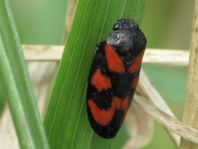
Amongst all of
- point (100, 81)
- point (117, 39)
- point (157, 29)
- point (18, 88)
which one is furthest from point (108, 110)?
point (157, 29)

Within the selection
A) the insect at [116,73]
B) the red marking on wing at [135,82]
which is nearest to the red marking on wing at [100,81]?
the insect at [116,73]

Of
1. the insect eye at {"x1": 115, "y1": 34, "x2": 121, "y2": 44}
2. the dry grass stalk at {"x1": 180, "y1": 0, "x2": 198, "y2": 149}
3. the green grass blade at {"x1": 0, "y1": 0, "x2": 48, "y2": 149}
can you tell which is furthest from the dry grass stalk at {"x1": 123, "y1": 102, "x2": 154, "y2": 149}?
the green grass blade at {"x1": 0, "y1": 0, "x2": 48, "y2": 149}

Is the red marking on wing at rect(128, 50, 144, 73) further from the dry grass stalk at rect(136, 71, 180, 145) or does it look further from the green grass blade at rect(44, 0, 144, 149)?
the green grass blade at rect(44, 0, 144, 149)

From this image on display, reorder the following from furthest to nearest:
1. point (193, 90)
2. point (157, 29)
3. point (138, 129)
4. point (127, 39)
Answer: point (157, 29)
point (138, 129)
point (127, 39)
point (193, 90)

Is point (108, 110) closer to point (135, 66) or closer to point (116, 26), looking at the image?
point (135, 66)

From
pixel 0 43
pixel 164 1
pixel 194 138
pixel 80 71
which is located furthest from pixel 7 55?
pixel 164 1

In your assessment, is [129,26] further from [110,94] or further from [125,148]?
[125,148]

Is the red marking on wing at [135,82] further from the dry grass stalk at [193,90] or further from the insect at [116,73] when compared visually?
the dry grass stalk at [193,90]
